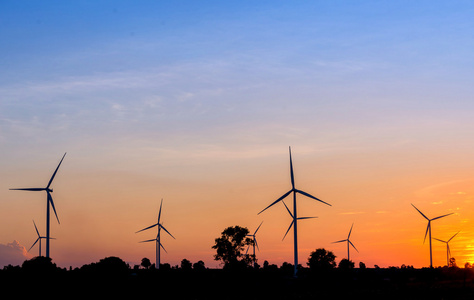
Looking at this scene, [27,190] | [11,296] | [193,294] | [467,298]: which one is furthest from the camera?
[27,190]

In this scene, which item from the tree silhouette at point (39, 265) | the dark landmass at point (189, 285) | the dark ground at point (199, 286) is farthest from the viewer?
the tree silhouette at point (39, 265)

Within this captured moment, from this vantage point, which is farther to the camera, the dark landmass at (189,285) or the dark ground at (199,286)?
the dark landmass at (189,285)

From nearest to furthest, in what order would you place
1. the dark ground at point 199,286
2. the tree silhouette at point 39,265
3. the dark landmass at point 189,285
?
the dark ground at point 199,286, the dark landmass at point 189,285, the tree silhouette at point 39,265

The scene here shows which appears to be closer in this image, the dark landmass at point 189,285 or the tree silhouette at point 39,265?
the dark landmass at point 189,285

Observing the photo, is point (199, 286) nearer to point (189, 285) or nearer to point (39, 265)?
point (189, 285)

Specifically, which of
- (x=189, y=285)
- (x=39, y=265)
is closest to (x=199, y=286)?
(x=189, y=285)

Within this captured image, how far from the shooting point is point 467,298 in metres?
130

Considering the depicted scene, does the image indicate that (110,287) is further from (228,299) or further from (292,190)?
(292,190)

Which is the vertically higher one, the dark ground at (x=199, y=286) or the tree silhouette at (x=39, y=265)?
the tree silhouette at (x=39, y=265)

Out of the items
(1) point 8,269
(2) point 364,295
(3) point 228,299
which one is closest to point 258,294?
(3) point 228,299

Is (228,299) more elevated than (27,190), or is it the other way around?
(27,190)

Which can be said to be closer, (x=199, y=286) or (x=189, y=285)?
(x=199, y=286)

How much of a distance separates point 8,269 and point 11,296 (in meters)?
25.9

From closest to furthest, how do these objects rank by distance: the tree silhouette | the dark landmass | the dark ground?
the dark ground → the dark landmass → the tree silhouette
